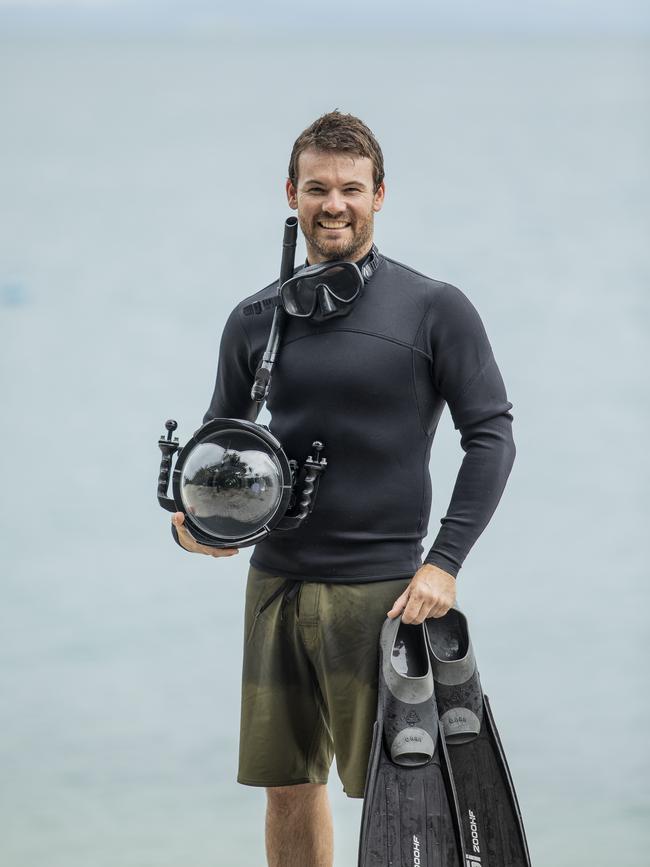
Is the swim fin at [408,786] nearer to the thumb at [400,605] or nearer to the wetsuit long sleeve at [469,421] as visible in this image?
the thumb at [400,605]

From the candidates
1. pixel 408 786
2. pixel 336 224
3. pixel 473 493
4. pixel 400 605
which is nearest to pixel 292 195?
pixel 336 224

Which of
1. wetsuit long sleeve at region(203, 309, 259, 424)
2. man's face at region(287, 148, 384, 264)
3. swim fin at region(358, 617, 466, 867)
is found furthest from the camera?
wetsuit long sleeve at region(203, 309, 259, 424)

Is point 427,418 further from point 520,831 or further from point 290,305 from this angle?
point 520,831

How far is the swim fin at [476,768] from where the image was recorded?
1.79 m

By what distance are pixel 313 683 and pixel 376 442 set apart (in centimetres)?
38

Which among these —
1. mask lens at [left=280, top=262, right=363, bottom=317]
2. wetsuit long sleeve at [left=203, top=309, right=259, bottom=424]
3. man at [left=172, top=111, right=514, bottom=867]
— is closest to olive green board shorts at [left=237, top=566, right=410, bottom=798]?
man at [left=172, top=111, right=514, bottom=867]

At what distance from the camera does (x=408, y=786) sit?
175 centimetres

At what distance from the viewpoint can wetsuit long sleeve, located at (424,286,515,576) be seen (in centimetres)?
180

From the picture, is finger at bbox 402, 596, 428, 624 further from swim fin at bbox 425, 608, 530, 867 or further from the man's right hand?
the man's right hand

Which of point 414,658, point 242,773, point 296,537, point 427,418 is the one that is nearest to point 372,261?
point 427,418

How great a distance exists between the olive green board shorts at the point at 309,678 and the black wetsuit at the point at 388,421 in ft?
0.12

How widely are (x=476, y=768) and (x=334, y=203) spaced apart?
83cm

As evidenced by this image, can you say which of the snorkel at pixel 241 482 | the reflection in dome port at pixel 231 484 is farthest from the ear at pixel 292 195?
the reflection in dome port at pixel 231 484

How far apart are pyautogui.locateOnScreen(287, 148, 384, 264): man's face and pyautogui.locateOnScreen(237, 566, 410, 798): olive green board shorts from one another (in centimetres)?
50
